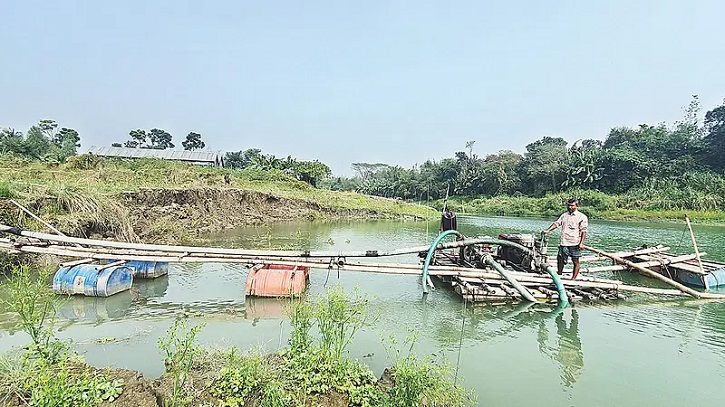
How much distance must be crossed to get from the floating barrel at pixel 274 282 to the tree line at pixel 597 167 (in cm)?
4729

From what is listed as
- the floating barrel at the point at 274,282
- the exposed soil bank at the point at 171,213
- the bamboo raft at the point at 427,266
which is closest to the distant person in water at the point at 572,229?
the bamboo raft at the point at 427,266

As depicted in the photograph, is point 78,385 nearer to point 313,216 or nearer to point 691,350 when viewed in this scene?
point 691,350

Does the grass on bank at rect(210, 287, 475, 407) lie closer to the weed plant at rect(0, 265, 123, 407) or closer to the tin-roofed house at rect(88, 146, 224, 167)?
the weed plant at rect(0, 265, 123, 407)

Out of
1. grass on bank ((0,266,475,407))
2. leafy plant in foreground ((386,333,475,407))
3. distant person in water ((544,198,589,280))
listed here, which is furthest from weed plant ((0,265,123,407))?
distant person in water ((544,198,589,280))

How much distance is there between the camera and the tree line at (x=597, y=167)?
158 feet

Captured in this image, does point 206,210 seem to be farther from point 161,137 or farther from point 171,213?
point 161,137

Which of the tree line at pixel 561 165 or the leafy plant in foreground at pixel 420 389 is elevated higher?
the tree line at pixel 561 165

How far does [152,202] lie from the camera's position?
68.1 feet

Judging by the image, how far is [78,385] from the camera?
13.1 ft

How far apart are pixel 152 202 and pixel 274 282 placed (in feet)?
49.4

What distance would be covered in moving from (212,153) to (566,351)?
194ft

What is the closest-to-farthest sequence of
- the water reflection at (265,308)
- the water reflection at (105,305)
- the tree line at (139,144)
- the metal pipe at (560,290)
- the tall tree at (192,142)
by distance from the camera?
the water reflection at (105,305) → the water reflection at (265,308) → the metal pipe at (560,290) → the tree line at (139,144) → the tall tree at (192,142)

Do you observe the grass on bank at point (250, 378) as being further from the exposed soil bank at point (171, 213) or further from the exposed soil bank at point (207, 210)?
the exposed soil bank at point (207, 210)

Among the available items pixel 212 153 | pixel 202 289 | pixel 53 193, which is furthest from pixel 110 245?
pixel 212 153
